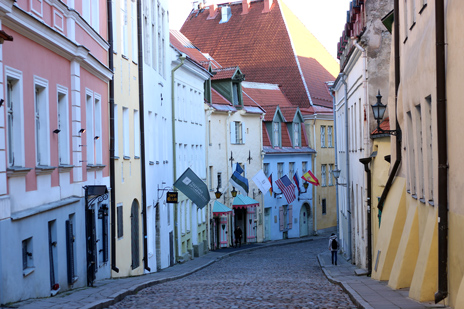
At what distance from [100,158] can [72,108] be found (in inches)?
151

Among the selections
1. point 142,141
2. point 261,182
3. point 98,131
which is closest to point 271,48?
point 261,182

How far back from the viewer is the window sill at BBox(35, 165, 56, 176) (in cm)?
1342

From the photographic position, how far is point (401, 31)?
1705 centimetres

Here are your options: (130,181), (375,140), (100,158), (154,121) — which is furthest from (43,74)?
(154,121)

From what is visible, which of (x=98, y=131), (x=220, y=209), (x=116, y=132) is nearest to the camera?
(x=98, y=131)

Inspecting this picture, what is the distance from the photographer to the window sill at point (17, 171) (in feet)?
38.4

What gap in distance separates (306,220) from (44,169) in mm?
46129

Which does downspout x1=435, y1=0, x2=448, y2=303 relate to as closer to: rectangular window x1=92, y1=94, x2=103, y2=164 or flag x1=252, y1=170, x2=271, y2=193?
rectangular window x1=92, y1=94, x2=103, y2=164

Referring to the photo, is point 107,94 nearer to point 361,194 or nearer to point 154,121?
point 154,121

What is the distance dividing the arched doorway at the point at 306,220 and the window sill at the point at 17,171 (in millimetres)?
46281

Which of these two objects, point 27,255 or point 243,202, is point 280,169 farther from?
point 27,255

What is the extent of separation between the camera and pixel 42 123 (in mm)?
14180

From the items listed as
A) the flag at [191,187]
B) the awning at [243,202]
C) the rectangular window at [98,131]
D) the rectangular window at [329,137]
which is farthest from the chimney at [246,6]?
the rectangular window at [98,131]

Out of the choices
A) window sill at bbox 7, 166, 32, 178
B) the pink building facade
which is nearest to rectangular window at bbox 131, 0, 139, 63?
the pink building facade
